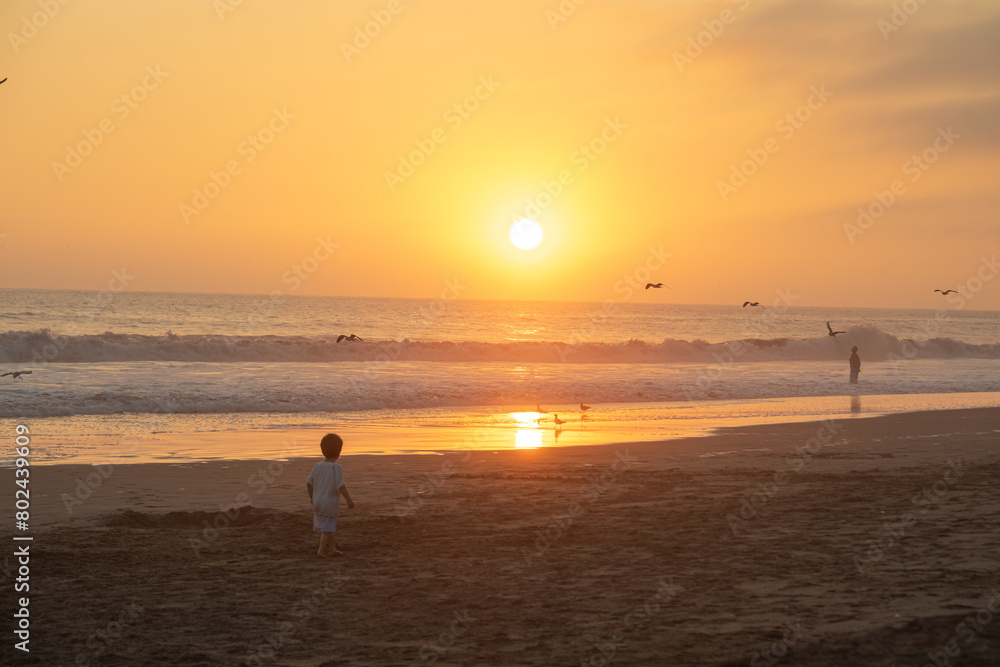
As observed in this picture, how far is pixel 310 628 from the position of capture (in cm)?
589

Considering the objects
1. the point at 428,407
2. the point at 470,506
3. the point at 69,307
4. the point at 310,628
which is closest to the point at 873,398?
the point at 428,407

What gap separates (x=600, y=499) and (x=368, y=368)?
3024 cm

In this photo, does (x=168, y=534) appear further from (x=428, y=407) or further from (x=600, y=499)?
(x=428, y=407)

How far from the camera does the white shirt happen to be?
26.8ft

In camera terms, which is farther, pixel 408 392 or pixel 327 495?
pixel 408 392

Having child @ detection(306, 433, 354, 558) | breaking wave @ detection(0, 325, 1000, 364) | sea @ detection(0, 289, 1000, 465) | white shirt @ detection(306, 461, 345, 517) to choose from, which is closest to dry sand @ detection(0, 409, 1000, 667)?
child @ detection(306, 433, 354, 558)

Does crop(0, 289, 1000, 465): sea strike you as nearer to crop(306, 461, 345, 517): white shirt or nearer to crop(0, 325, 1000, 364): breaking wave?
crop(0, 325, 1000, 364): breaking wave

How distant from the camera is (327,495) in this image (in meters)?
8.23

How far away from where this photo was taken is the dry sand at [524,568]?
17.7 feet

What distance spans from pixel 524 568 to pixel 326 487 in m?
2.20

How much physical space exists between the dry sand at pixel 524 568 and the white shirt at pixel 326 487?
0.50 meters

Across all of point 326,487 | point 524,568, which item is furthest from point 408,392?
point 524,568

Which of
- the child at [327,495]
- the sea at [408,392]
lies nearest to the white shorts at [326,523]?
the child at [327,495]

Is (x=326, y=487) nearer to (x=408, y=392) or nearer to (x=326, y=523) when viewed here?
(x=326, y=523)
